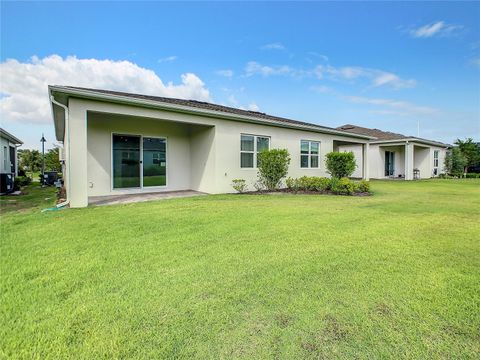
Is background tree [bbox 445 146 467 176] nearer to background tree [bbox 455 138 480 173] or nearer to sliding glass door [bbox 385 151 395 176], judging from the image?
background tree [bbox 455 138 480 173]

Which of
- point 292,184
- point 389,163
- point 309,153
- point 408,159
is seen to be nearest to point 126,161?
point 292,184

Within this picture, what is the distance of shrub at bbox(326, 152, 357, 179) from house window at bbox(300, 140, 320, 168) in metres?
1.06

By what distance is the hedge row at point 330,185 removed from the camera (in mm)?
9992

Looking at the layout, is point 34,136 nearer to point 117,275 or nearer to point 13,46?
point 13,46

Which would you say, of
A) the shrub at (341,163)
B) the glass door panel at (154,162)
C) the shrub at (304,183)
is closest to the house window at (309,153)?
the shrub at (341,163)

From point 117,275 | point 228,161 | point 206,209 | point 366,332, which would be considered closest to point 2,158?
point 228,161

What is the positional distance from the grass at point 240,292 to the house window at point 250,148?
6.27m

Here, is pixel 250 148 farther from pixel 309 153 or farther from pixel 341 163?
pixel 341 163

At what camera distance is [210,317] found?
205cm

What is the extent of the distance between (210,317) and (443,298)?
6.89 ft

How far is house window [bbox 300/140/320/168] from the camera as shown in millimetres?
12852

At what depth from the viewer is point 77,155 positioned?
22.3 feet

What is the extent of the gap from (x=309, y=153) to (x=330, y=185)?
10.2 feet

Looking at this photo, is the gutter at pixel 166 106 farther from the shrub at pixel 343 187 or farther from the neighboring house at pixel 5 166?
the neighboring house at pixel 5 166
